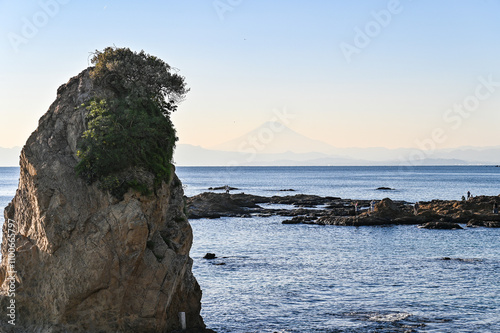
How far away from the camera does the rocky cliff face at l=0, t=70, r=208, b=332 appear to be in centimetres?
1922

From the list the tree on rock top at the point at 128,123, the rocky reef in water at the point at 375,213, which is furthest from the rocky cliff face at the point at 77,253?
the rocky reef in water at the point at 375,213

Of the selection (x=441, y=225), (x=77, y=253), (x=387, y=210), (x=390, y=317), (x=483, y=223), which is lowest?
(x=390, y=317)

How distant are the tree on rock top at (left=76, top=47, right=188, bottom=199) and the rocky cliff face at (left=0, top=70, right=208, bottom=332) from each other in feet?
1.93

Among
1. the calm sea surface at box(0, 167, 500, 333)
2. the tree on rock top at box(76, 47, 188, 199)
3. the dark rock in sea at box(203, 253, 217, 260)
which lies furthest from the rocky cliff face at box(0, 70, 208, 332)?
the dark rock in sea at box(203, 253, 217, 260)

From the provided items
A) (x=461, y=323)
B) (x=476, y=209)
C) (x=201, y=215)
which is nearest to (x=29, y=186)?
(x=461, y=323)

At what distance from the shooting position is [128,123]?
2139cm

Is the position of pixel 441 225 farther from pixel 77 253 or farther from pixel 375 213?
pixel 77 253

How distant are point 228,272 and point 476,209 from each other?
49.3m

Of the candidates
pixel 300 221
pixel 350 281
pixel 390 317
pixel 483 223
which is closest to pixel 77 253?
pixel 390 317

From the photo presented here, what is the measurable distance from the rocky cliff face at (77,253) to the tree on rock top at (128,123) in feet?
1.93

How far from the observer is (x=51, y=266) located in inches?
768

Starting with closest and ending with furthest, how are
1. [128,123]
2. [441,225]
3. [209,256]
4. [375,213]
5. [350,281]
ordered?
[128,123] < [350,281] < [209,256] < [441,225] < [375,213]

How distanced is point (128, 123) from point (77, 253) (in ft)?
17.1

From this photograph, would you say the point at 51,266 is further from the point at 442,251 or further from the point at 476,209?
the point at 476,209
